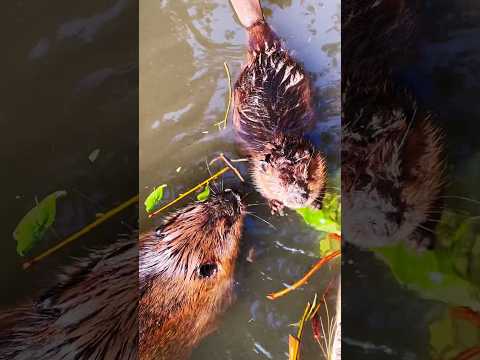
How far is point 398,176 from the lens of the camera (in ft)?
3.03

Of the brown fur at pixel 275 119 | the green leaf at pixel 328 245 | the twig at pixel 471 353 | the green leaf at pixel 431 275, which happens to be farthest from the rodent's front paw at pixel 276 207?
the twig at pixel 471 353

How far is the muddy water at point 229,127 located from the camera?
36.7 inches

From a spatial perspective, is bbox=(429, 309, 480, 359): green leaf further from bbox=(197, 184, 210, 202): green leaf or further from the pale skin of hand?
the pale skin of hand

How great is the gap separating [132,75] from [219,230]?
424mm

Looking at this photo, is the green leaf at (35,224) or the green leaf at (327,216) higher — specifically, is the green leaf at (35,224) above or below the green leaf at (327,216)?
above

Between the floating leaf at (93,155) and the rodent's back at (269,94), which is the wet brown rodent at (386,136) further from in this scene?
the floating leaf at (93,155)

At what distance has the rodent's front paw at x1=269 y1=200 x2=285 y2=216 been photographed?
0.94 meters

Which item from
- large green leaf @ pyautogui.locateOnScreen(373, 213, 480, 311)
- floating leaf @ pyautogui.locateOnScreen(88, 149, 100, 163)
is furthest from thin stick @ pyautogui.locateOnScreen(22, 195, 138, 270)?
large green leaf @ pyautogui.locateOnScreen(373, 213, 480, 311)

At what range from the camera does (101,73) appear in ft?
2.99

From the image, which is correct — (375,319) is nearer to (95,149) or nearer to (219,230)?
(219,230)

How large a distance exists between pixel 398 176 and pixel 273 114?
33 cm

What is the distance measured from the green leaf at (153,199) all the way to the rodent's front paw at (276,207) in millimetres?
262

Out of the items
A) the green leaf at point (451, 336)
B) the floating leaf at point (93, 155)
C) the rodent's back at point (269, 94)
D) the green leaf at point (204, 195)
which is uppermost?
the rodent's back at point (269, 94)

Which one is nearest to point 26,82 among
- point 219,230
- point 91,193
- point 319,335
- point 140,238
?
point 91,193
